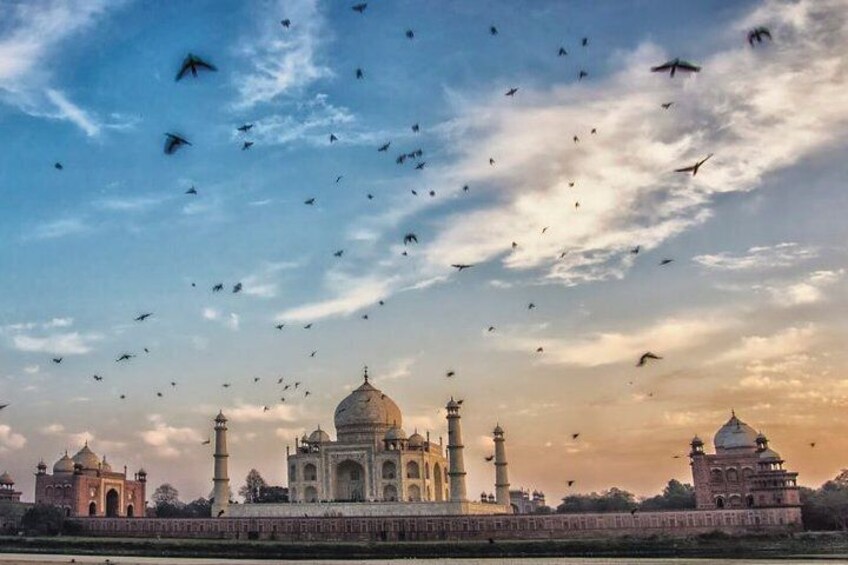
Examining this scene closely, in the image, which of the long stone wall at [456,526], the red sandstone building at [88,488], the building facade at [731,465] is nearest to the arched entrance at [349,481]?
the long stone wall at [456,526]

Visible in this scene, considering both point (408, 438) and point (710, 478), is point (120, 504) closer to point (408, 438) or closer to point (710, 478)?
point (408, 438)

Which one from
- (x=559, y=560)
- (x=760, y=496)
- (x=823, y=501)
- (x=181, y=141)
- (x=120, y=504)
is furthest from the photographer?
(x=120, y=504)

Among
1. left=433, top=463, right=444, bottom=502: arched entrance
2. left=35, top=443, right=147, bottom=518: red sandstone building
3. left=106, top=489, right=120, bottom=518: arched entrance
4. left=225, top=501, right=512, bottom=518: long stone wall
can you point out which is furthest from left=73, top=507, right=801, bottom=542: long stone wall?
left=106, top=489, right=120, bottom=518: arched entrance

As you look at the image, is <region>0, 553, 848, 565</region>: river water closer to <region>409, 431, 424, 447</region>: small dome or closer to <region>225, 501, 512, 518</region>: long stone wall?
<region>225, 501, 512, 518</region>: long stone wall

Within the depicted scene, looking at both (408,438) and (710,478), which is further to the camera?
(408,438)

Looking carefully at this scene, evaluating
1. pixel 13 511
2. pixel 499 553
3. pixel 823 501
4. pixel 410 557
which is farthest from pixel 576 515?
pixel 13 511

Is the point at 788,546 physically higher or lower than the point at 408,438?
lower
